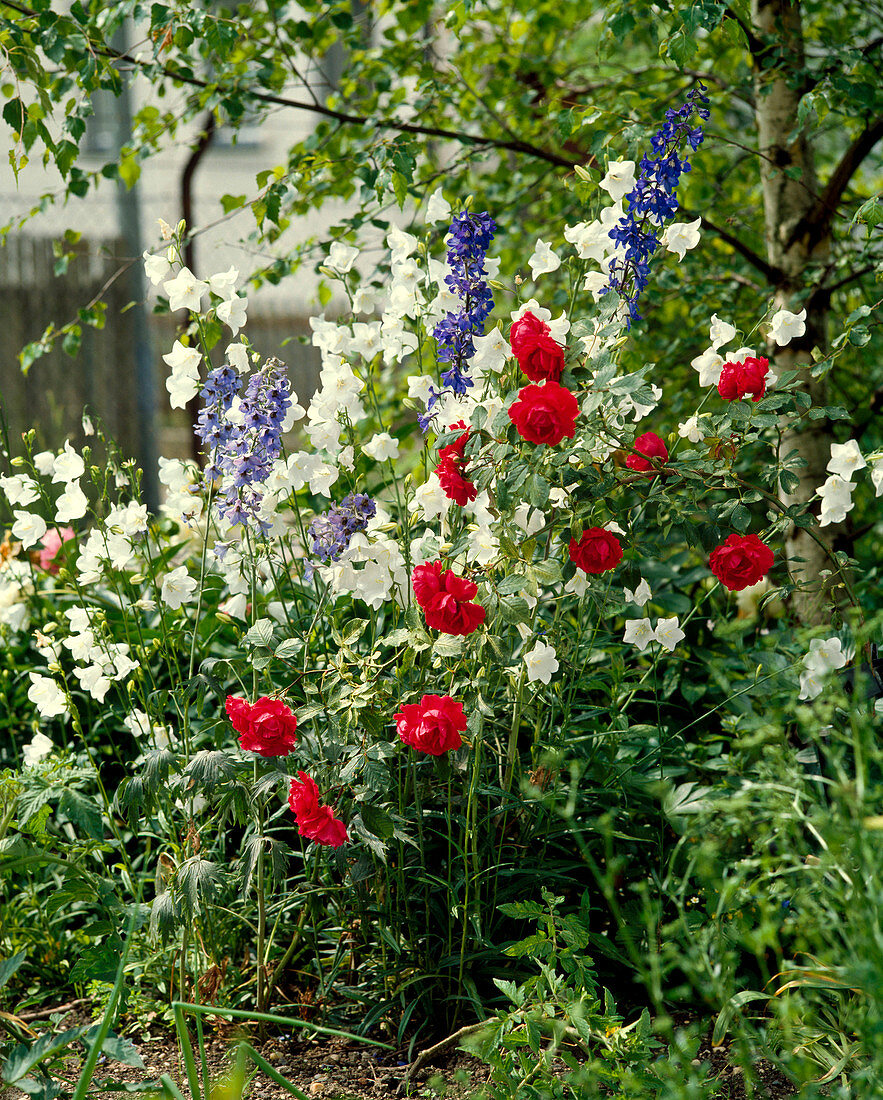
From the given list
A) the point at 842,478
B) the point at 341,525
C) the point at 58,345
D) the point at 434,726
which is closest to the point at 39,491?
the point at 341,525

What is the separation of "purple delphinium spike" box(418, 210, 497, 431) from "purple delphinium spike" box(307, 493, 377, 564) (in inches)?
6.3

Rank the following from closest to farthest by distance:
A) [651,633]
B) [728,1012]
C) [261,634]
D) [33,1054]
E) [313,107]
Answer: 1. [728,1012]
2. [33,1054]
3. [261,634]
4. [651,633]
5. [313,107]

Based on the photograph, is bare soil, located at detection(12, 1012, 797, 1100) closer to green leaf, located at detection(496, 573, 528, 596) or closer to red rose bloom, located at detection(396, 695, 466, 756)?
red rose bloom, located at detection(396, 695, 466, 756)

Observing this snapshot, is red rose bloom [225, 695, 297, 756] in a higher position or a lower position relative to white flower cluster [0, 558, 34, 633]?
lower

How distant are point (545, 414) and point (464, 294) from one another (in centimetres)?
37

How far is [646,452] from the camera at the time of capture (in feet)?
4.88

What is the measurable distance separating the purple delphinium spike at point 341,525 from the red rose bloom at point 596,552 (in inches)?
13.1

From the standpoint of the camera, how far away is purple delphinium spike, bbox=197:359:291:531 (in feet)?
4.93

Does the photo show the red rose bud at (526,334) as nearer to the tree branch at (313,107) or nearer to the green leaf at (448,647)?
the green leaf at (448,647)

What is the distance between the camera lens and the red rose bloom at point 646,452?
1.46m

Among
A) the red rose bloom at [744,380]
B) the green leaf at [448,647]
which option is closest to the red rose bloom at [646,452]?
the red rose bloom at [744,380]

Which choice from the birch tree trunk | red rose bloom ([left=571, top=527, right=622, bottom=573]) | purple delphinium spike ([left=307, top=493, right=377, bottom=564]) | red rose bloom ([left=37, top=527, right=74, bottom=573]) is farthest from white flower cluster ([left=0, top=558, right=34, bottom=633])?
the birch tree trunk

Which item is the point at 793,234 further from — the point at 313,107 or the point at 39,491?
the point at 39,491

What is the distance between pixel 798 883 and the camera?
1487 millimetres
